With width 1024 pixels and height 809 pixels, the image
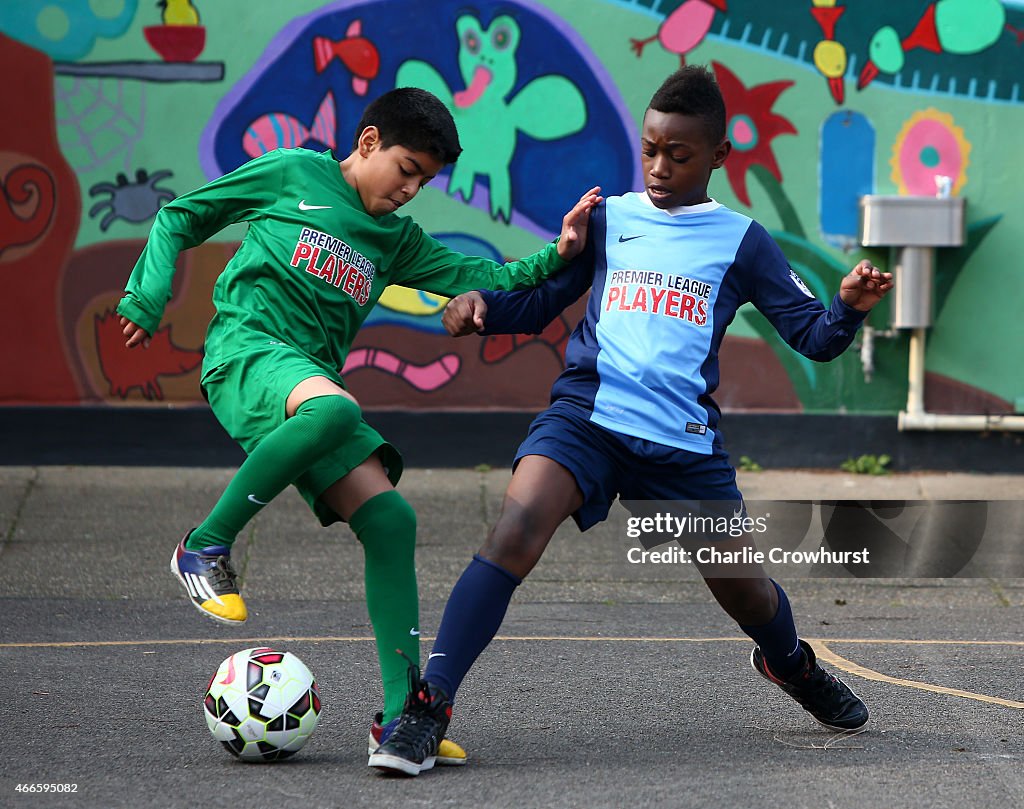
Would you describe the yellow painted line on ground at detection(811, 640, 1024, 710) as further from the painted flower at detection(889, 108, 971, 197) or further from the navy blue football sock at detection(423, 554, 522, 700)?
the painted flower at detection(889, 108, 971, 197)

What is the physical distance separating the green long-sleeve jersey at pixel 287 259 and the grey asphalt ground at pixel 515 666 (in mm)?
1259

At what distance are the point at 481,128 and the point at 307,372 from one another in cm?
544

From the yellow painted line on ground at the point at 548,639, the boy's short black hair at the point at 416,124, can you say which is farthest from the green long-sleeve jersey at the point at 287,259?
the yellow painted line on ground at the point at 548,639

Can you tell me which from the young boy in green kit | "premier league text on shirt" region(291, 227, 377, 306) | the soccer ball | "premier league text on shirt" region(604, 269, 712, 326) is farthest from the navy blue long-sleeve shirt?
the soccer ball

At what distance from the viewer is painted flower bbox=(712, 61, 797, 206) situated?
932cm

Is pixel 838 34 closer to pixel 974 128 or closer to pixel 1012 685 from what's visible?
pixel 974 128

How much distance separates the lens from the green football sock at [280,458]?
13.1 ft

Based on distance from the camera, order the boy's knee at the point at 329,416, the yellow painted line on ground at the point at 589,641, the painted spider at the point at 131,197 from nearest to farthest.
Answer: the boy's knee at the point at 329,416
the yellow painted line on ground at the point at 589,641
the painted spider at the point at 131,197

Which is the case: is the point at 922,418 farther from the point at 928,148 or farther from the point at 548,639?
the point at 548,639

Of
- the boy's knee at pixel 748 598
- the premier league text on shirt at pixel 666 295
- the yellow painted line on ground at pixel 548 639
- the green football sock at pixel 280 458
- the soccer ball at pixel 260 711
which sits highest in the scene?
the premier league text on shirt at pixel 666 295

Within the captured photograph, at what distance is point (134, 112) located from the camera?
9.27 metres

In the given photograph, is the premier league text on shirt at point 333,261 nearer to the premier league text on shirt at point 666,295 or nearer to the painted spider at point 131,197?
the premier league text on shirt at point 666,295

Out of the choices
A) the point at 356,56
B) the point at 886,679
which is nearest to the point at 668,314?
the point at 886,679

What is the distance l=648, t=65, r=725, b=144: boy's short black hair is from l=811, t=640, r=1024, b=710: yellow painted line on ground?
7.39ft
